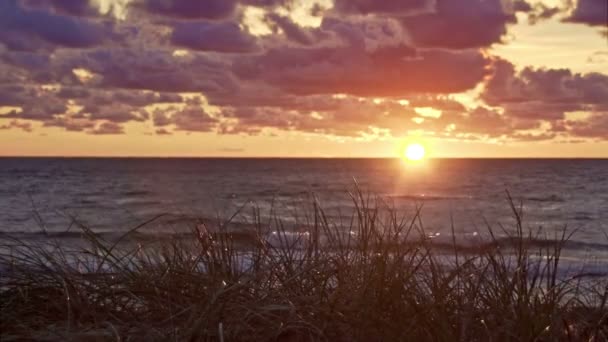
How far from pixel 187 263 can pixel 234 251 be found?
0.44 m

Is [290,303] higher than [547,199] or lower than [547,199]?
higher

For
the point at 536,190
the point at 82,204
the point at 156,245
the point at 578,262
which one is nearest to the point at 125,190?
the point at 82,204

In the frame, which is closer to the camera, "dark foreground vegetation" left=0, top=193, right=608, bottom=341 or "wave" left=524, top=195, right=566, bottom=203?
"dark foreground vegetation" left=0, top=193, right=608, bottom=341

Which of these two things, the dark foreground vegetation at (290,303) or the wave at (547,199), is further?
the wave at (547,199)

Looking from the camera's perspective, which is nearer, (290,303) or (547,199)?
(290,303)

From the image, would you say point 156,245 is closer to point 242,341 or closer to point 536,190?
point 242,341

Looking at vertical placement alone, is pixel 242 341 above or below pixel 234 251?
below

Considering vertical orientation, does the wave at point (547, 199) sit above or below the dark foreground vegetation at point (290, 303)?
below

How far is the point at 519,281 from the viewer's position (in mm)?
4039

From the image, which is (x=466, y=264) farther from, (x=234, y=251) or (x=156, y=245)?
(x=156, y=245)

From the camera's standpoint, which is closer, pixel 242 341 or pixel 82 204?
pixel 242 341

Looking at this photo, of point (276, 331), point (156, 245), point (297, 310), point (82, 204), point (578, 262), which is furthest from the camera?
point (82, 204)

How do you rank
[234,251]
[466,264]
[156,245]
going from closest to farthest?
[466,264] → [234,251] → [156,245]

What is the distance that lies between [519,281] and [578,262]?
16.5 m
